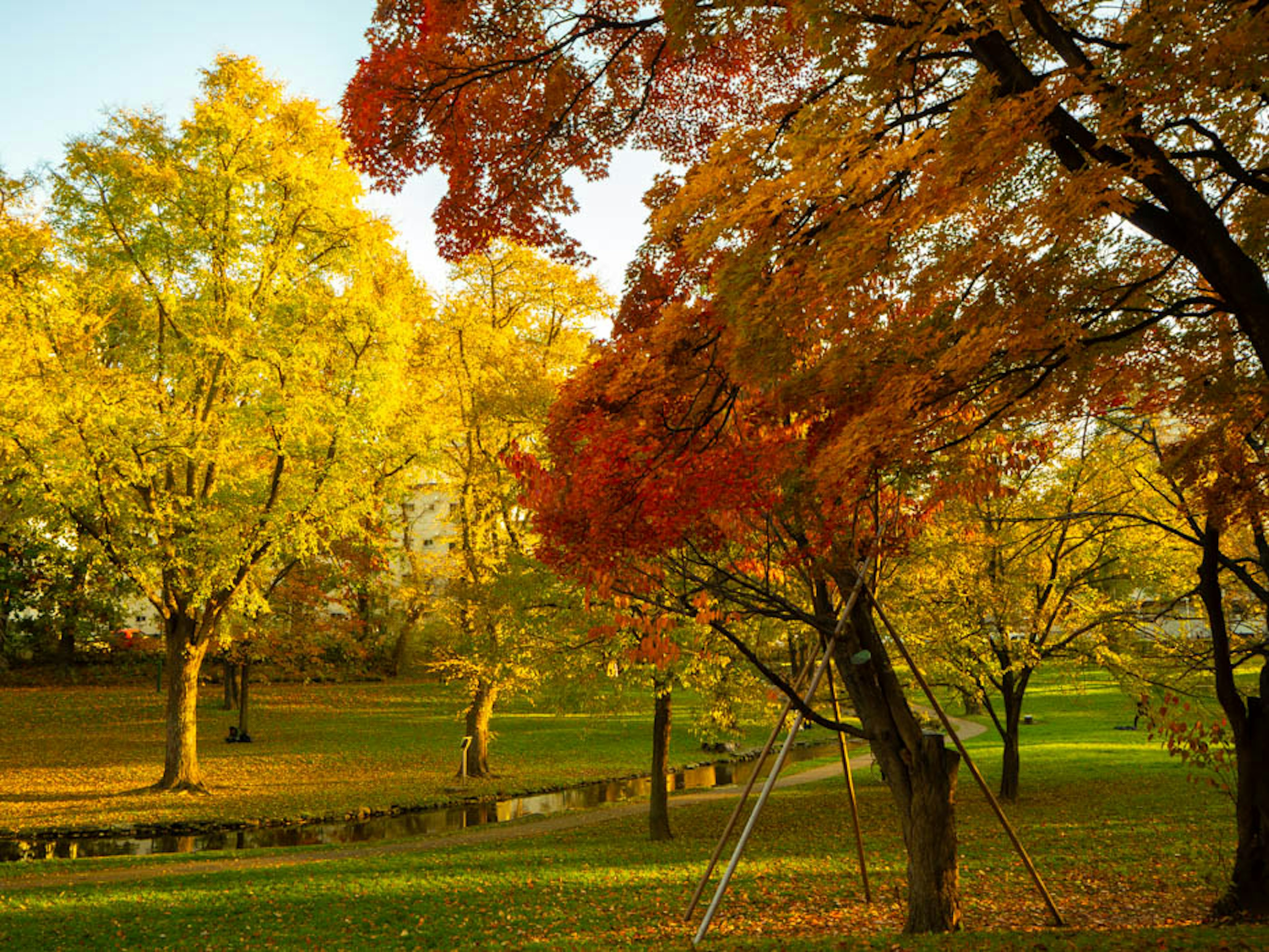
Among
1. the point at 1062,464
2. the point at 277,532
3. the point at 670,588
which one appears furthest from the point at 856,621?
the point at 277,532

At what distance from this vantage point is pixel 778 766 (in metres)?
8.12

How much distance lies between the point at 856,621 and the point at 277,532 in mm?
14695

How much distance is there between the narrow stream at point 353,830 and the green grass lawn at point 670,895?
2.05 metres

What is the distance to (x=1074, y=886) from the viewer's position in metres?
10.7

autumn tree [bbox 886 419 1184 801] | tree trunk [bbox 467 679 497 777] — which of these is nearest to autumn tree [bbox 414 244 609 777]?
tree trunk [bbox 467 679 497 777]

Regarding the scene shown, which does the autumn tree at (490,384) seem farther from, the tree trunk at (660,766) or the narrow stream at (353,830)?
the tree trunk at (660,766)

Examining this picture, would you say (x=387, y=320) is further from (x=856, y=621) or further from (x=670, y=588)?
(x=856, y=621)

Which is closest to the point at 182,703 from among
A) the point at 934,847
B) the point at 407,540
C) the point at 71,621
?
the point at 407,540

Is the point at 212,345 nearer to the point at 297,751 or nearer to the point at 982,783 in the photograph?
the point at 297,751

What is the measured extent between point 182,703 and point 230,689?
18.3 metres

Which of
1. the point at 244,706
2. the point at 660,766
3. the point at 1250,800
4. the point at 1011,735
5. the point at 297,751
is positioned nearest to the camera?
the point at 1250,800

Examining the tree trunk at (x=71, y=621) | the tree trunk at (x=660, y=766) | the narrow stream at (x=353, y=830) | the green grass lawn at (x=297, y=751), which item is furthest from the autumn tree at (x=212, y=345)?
the tree trunk at (x=71, y=621)

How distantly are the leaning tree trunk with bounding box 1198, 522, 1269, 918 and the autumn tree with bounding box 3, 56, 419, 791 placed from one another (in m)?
17.2

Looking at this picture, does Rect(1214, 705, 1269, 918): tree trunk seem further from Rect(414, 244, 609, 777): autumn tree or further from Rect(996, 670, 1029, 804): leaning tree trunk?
Rect(414, 244, 609, 777): autumn tree
